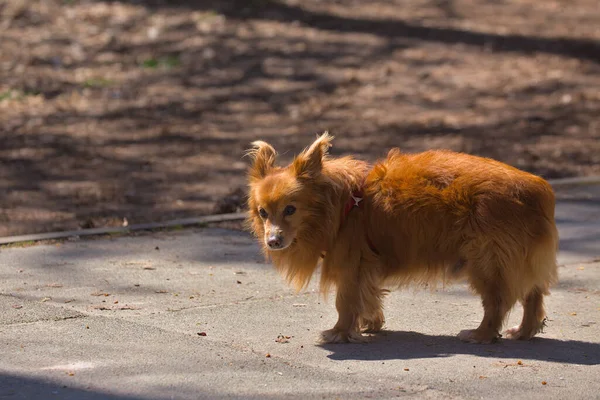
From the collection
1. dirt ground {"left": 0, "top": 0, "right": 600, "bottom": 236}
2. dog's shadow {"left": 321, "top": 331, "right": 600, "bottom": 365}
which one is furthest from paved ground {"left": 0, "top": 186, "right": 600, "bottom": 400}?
dirt ground {"left": 0, "top": 0, "right": 600, "bottom": 236}

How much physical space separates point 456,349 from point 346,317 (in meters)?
0.68

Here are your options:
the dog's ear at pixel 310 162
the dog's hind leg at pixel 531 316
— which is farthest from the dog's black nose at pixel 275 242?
the dog's hind leg at pixel 531 316

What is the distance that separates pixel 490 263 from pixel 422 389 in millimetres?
1058

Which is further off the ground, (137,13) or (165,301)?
(137,13)

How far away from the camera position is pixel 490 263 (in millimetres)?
5711

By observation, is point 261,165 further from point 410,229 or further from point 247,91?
point 247,91

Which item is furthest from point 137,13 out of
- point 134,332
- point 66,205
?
point 134,332

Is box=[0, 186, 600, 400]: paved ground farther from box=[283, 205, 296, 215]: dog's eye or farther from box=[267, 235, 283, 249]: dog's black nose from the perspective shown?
box=[283, 205, 296, 215]: dog's eye

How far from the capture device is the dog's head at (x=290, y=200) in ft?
18.9

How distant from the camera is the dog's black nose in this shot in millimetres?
5652

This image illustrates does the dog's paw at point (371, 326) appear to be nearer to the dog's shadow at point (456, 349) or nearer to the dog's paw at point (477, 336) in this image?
the dog's shadow at point (456, 349)

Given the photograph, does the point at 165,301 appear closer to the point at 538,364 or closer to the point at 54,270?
the point at 54,270

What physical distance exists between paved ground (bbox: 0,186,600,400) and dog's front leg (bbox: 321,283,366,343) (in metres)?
0.10

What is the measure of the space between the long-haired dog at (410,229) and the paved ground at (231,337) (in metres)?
0.33
